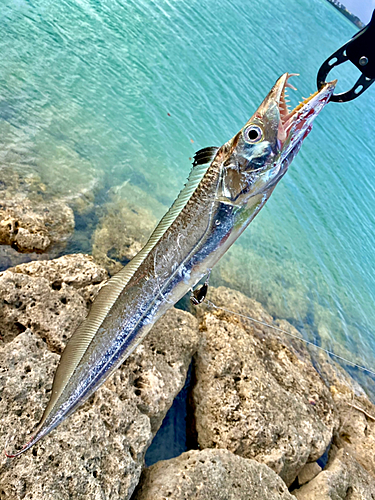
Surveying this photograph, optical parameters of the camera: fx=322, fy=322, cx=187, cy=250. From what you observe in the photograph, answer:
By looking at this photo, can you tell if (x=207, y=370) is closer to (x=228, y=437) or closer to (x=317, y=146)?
(x=228, y=437)

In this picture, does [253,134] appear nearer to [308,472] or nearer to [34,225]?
[34,225]

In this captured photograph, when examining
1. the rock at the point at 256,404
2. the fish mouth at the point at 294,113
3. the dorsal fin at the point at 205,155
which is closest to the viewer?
the fish mouth at the point at 294,113

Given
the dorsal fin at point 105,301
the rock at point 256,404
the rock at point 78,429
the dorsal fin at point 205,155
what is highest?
the dorsal fin at point 205,155

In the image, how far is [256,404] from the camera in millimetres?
3619

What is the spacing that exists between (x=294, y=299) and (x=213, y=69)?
10185 mm

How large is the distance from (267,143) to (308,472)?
4.03m

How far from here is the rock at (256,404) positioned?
11.3 ft

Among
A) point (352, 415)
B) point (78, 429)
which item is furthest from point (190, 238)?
point (352, 415)

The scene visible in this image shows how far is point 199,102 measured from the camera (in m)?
11.0

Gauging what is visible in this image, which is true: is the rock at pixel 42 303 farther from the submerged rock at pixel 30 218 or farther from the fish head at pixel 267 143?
the fish head at pixel 267 143

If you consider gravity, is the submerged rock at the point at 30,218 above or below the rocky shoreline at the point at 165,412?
below

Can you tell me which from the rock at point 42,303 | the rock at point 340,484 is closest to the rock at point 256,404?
the rock at point 340,484

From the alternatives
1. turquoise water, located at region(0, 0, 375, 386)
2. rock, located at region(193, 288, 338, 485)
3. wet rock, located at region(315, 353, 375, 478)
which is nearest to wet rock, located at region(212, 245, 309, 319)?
turquoise water, located at region(0, 0, 375, 386)

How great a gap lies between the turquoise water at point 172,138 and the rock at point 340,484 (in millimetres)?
3158
